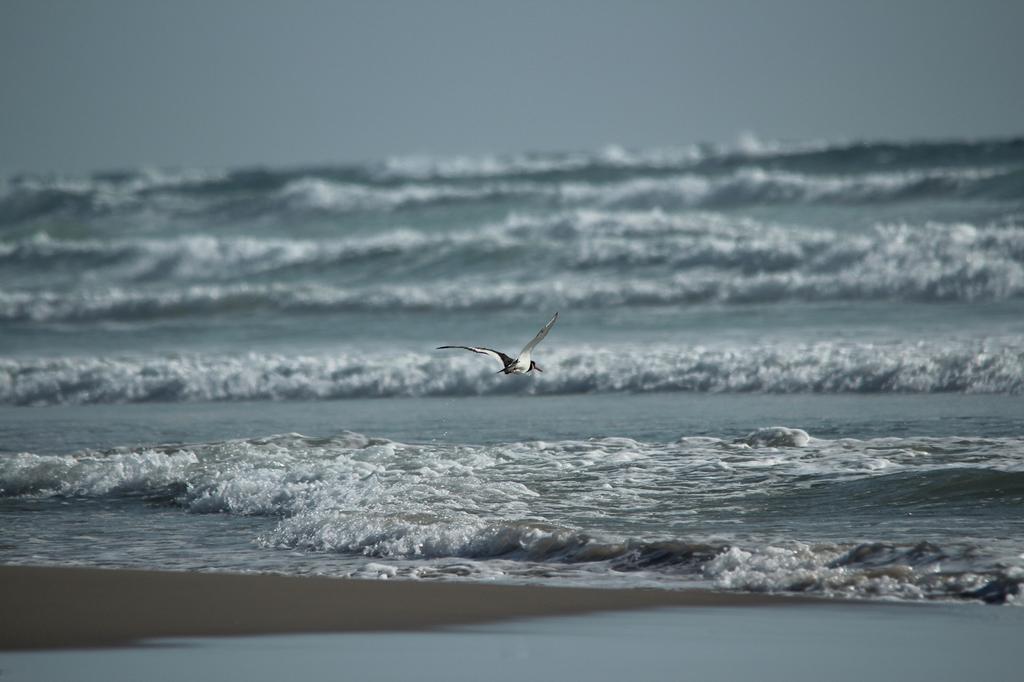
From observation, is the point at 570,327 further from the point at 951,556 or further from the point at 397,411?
the point at 951,556

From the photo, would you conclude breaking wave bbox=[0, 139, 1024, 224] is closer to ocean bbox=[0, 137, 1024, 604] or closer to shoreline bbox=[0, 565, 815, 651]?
ocean bbox=[0, 137, 1024, 604]

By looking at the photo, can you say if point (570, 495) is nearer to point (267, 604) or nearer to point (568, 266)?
point (267, 604)

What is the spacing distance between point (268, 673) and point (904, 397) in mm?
7531

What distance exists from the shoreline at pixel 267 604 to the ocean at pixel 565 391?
238mm

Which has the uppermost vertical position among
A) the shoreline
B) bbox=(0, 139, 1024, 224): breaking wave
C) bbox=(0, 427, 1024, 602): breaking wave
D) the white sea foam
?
bbox=(0, 139, 1024, 224): breaking wave

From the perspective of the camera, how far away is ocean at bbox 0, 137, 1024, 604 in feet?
23.3

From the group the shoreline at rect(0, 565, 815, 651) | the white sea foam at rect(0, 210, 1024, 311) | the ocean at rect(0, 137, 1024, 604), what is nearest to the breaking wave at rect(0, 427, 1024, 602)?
the ocean at rect(0, 137, 1024, 604)

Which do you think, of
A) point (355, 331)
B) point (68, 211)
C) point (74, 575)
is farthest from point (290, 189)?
point (74, 575)

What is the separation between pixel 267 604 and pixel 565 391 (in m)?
7.05

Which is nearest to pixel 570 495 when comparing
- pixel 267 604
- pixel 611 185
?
pixel 267 604

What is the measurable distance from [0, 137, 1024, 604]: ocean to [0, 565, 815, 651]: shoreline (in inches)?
9.4

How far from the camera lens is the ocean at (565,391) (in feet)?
23.3

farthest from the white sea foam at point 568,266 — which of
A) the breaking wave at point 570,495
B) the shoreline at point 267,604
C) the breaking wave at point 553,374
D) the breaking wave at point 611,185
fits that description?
the shoreline at point 267,604

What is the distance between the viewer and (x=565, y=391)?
1302 centimetres
